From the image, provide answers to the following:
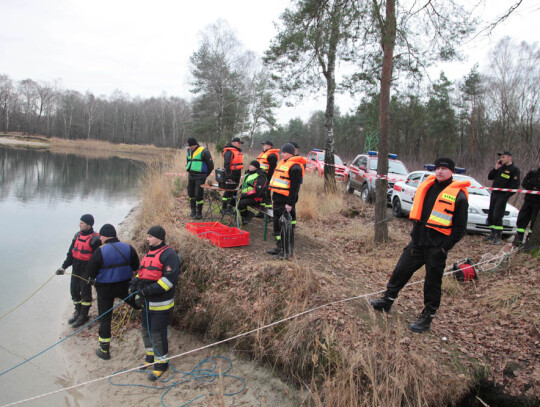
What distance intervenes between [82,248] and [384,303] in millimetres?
4627

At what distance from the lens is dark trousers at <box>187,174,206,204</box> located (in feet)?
26.6

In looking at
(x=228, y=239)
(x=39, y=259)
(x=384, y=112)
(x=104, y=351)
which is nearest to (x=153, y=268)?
(x=104, y=351)

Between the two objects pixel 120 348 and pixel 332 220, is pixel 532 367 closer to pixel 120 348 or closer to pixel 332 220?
pixel 120 348

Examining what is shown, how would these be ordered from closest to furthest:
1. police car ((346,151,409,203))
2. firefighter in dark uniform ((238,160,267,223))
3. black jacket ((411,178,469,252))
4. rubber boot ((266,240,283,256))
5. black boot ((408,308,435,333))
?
black jacket ((411,178,469,252)) → black boot ((408,308,435,333)) → rubber boot ((266,240,283,256)) → firefighter in dark uniform ((238,160,267,223)) → police car ((346,151,409,203))

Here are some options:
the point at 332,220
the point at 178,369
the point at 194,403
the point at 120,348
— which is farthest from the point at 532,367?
the point at 332,220

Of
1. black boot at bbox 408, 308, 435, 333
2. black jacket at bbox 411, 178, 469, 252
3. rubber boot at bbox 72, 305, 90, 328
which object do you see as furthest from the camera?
rubber boot at bbox 72, 305, 90, 328

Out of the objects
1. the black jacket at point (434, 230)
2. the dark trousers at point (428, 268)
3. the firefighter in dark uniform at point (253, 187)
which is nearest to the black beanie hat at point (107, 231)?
the firefighter in dark uniform at point (253, 187)

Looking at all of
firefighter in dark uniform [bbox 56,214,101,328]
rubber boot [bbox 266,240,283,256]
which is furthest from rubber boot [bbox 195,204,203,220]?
firefighter in dark uniform [bbox 56,214,101,328]

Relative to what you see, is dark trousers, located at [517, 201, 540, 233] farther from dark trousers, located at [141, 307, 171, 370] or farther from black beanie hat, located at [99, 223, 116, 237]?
black beanie hat, located at [99, 223, 116, 237]

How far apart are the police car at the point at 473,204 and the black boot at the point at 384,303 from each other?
200 inches

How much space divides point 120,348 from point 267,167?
446cm

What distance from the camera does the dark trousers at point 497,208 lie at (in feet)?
25.9

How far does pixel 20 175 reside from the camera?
22.8 meters

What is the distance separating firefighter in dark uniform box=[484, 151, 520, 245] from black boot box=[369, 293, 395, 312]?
4.83 metres
